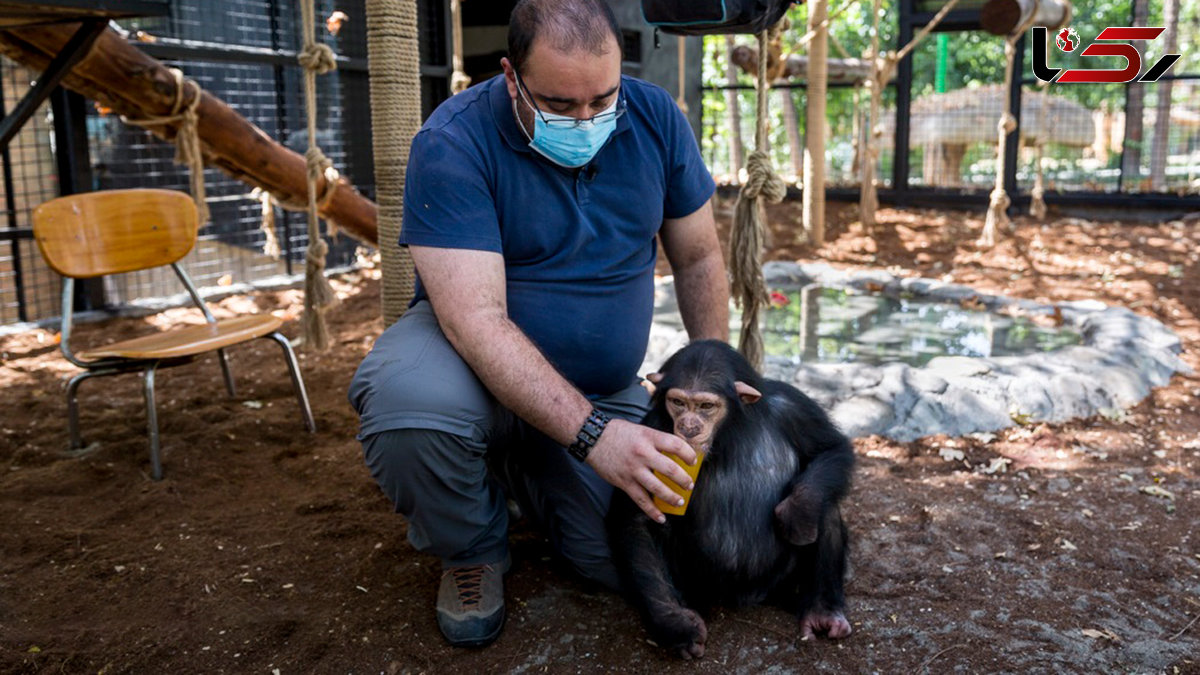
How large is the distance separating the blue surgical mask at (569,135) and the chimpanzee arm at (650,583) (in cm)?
83

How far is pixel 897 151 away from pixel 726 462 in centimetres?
753

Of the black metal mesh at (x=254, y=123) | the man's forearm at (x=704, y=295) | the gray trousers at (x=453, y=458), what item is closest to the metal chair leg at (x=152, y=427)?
the gray trousers at (x=453, y=458)

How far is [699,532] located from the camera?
2.33 meters

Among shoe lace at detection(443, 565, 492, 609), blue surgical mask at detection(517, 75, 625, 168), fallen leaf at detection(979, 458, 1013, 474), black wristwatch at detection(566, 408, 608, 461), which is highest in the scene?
blue surgical mask at detection(517, 75, 625, 168)

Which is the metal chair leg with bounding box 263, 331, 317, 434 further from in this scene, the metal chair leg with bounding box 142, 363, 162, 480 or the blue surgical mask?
the blue surgical mask

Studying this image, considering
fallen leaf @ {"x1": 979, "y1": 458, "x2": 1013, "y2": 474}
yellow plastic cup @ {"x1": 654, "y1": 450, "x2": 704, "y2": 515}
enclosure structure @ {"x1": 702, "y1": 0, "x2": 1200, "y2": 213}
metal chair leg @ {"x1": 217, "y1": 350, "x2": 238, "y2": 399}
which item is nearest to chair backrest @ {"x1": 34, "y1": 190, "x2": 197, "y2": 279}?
metal chair leg @ {"x1": 217, "y1": 350, "x2": 238, "y2": 399}

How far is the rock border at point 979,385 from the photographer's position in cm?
368

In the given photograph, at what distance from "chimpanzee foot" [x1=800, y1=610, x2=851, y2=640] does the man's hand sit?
488 millimetres

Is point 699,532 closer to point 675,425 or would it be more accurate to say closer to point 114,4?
point 675,425

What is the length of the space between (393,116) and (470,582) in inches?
62.9

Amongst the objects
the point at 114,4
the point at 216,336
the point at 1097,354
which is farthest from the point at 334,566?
the point at 1097,354

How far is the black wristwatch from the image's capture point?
6.85ft

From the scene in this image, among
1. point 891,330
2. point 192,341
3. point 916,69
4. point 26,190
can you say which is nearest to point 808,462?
point 192,341

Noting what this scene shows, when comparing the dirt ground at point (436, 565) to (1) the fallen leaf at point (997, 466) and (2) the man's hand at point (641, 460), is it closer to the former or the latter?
(1) the fallen leaf at point (997, 466)
